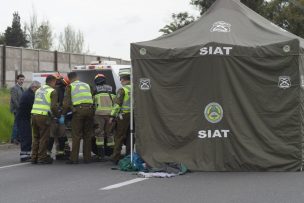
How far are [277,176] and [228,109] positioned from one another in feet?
5.10

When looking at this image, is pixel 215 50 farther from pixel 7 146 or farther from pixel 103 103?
pixel 7 146

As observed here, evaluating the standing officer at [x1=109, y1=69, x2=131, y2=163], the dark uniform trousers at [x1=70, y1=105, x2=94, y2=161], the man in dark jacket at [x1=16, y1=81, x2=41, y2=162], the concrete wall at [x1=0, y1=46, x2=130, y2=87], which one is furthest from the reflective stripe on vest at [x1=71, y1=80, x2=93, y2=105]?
the concrete wall at [x1=0, y1=46, x2=130, y2=87]

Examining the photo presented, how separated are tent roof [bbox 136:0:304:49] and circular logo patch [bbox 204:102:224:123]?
1.20 m

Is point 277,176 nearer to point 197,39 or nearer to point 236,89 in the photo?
point 236,89

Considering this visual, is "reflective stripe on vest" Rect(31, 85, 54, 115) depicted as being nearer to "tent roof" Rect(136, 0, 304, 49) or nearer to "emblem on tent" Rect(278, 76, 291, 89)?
"tent roof" Rect(136, 0, 304, 49)

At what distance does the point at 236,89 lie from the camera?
1087cm

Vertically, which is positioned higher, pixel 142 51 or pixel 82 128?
pixel 142 51

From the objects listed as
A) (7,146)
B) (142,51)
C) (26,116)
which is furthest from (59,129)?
(7,146)

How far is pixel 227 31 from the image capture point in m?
11.4

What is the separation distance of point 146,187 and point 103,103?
3.71m

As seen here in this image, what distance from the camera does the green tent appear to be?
10.7 metres

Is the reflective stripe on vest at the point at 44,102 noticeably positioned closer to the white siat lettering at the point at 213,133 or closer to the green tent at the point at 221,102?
the green tent at the point at 221,102

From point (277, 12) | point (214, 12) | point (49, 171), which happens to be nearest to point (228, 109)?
point (214, 12)

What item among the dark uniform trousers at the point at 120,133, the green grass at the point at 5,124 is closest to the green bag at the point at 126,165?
the dark uniform trousers at the point at 120,133
